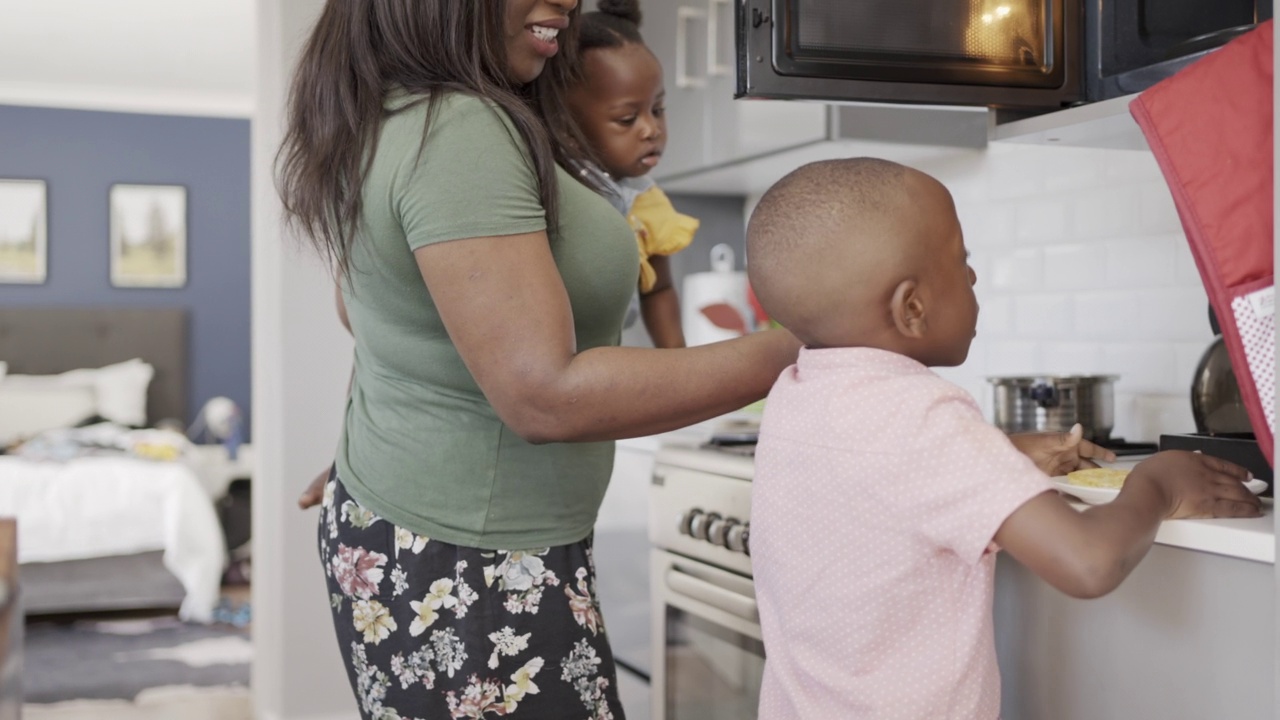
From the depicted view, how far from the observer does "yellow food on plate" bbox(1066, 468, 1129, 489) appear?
1.22 m

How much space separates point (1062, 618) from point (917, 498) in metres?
0.47

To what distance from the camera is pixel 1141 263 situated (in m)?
2.00

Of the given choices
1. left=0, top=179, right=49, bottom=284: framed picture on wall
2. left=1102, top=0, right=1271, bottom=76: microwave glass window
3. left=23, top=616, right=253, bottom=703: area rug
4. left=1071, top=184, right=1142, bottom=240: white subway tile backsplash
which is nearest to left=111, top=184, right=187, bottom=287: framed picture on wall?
left=0, top=179, right=49, bottom=284: framed picture on wall

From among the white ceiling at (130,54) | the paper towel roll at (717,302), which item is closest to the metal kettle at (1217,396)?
the paper towel roll at (717,302)

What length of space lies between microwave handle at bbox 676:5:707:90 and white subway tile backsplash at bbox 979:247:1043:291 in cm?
82

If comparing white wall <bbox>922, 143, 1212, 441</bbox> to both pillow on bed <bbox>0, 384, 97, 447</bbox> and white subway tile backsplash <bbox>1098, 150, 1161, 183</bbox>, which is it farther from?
pillow on bed <bbox>0, 384, 97, 447</bbox>

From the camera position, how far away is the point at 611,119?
5.88 ft

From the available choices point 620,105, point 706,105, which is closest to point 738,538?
point 620,105

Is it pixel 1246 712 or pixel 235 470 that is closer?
pixel 1246 712

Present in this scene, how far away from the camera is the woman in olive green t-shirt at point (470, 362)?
1.00 metres

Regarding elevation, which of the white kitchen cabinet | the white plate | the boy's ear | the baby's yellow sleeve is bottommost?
the white plate

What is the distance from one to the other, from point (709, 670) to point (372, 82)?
133 centimetres

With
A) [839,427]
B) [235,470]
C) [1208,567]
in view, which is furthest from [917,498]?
[235,470]

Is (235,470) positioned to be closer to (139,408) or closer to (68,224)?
(139,408)
